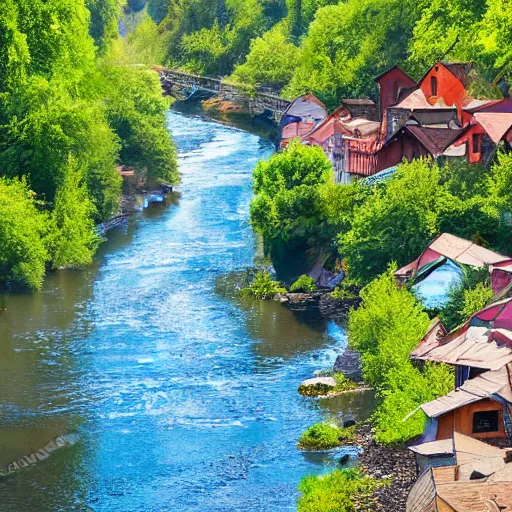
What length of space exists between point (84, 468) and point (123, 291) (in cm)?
2012

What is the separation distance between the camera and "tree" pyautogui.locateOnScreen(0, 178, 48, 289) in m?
65.2

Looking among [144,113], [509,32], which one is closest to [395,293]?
[509,32]

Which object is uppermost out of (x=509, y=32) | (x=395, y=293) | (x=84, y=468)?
(x=509, y=32)

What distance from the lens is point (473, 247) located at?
54.1m

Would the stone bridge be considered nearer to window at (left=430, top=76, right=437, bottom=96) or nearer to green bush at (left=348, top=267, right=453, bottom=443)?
window at (left=430, top=76, right=437, bottom=96)

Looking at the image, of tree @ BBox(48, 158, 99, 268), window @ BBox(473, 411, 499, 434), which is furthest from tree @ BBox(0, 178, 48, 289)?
window @ BBox(473, 411, 499, 434)

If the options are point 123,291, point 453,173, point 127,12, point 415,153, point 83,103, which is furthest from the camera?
point 127,12

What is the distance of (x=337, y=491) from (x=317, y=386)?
1048cm

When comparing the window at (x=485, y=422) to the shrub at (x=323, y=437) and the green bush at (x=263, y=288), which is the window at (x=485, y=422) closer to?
the shrub at (x=323, y=437)

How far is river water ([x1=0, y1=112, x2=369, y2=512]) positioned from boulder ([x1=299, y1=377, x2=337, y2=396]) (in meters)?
0.61

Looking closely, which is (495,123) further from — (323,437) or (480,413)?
(480,413)

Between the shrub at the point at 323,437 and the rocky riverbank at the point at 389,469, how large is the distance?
55 cm

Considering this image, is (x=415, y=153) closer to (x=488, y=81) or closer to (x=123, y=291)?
(x=488, y=81)

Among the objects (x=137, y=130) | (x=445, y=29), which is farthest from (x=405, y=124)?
(x=137, y=130)
